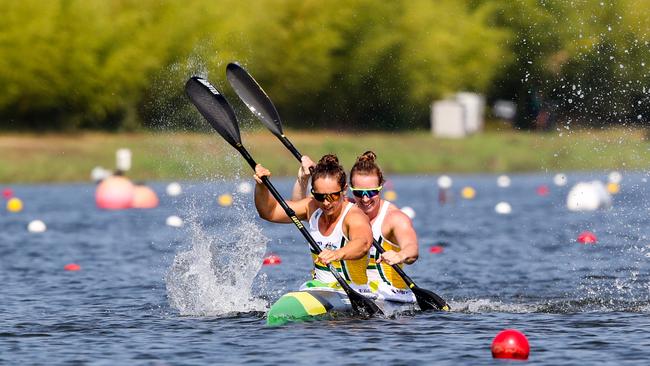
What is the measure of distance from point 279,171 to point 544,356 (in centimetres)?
3725

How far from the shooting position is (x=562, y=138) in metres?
58.6

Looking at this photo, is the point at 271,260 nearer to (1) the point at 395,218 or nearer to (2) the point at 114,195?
(1) the point at 395,218

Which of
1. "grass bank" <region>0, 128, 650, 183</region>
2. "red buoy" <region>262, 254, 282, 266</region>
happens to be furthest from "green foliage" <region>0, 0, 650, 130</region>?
"red buoy" <region>262, 254, 282, 266</region>

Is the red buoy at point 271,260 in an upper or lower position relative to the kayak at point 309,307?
upper

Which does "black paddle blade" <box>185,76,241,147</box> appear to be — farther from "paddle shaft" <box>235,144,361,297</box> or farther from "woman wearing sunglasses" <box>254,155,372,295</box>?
"woman wearing sunglasses" <box>254,155,372,295</box>

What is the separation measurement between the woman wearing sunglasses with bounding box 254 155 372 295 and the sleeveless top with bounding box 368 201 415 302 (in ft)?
0.30

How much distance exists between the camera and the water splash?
15.2 metres

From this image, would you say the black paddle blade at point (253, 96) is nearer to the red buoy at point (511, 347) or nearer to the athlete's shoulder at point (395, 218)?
the athlete's shoulder at point (395, 218)

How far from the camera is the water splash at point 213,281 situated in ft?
49.9

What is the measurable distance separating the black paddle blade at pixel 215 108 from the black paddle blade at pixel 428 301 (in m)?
2.61

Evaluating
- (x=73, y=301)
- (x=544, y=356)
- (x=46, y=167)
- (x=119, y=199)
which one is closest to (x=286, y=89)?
(x=46, y=167)

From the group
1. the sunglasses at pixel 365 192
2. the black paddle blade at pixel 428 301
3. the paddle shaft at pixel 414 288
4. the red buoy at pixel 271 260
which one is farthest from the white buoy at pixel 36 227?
the sunglasses at pixel 365 192

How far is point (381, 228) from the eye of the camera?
45.3 feet

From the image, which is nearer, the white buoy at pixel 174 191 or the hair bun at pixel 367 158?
the hair bun at pixel 367 158
